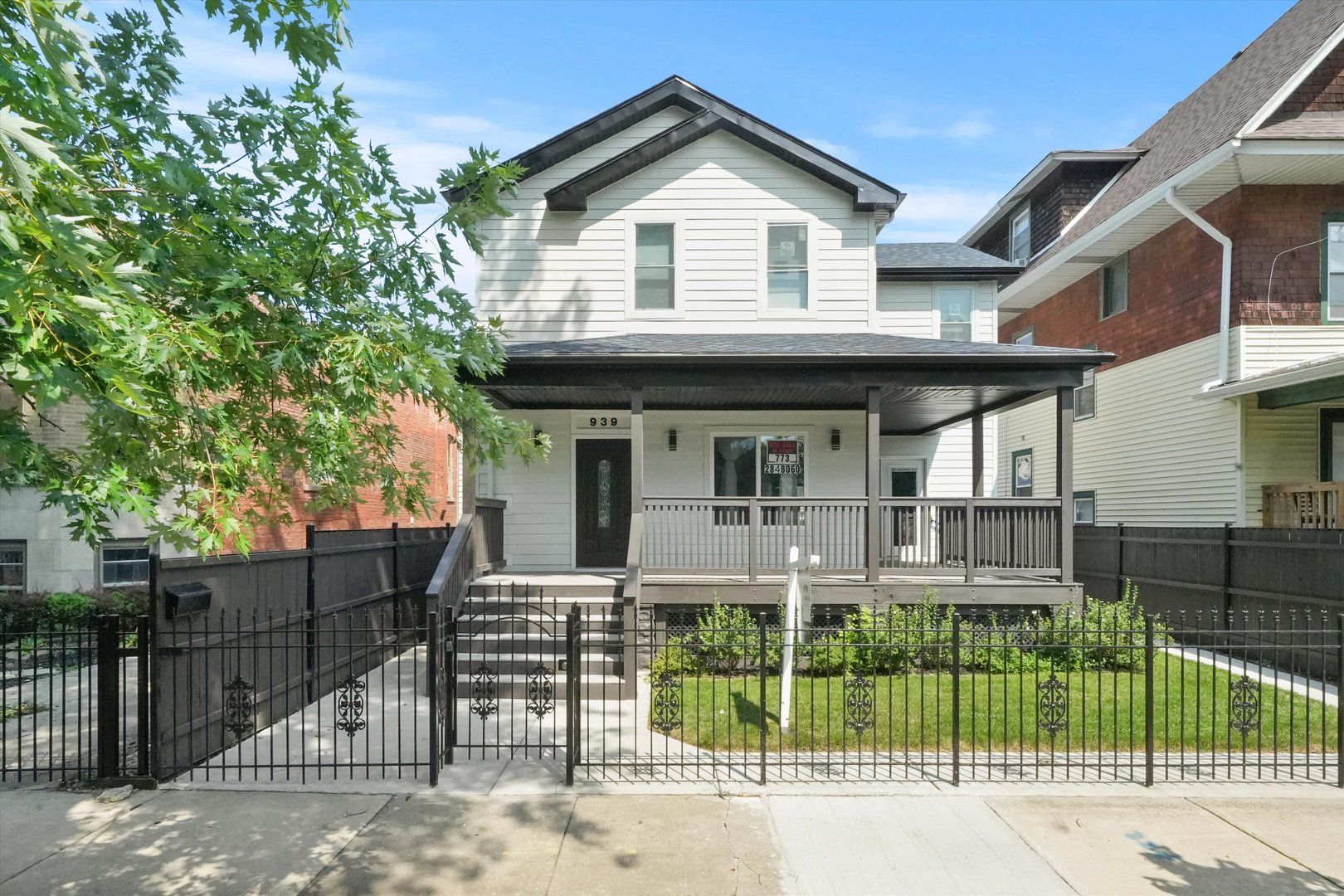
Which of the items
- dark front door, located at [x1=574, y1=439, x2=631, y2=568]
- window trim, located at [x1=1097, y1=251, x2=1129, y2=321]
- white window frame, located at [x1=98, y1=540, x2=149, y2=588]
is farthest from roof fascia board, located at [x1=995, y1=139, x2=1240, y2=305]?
white window frame, located at [x1=98, y1=540, x2=149, y2=588]

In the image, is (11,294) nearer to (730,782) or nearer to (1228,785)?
(730,782)

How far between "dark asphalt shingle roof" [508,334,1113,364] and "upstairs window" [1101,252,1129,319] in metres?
7.51

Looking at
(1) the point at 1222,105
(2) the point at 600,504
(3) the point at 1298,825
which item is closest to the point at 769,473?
(2) the point at 600,504

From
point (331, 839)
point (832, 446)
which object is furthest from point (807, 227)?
point (331, 839)

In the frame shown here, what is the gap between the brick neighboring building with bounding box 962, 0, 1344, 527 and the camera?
1339cm

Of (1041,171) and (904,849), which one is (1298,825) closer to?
(904,849)

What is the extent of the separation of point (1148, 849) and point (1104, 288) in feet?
53.4

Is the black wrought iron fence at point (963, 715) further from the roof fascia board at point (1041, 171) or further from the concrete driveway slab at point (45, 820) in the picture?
the roof fascia board at point (1041, 171)

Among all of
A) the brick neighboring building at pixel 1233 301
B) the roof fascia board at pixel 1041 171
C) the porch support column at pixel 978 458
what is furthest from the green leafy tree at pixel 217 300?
the roof fascia board at pixel 1041 171

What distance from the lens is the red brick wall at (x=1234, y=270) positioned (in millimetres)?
13844

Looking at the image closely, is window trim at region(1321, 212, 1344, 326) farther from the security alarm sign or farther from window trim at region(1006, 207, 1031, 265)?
the security alarm sign

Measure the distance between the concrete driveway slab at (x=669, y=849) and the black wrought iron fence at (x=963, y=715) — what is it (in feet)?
2.12

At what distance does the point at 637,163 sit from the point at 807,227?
10.2ft

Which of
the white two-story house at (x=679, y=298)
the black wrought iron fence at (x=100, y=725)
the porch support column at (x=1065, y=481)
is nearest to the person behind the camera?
the black wrought iron fence at (x=100, y=725)
